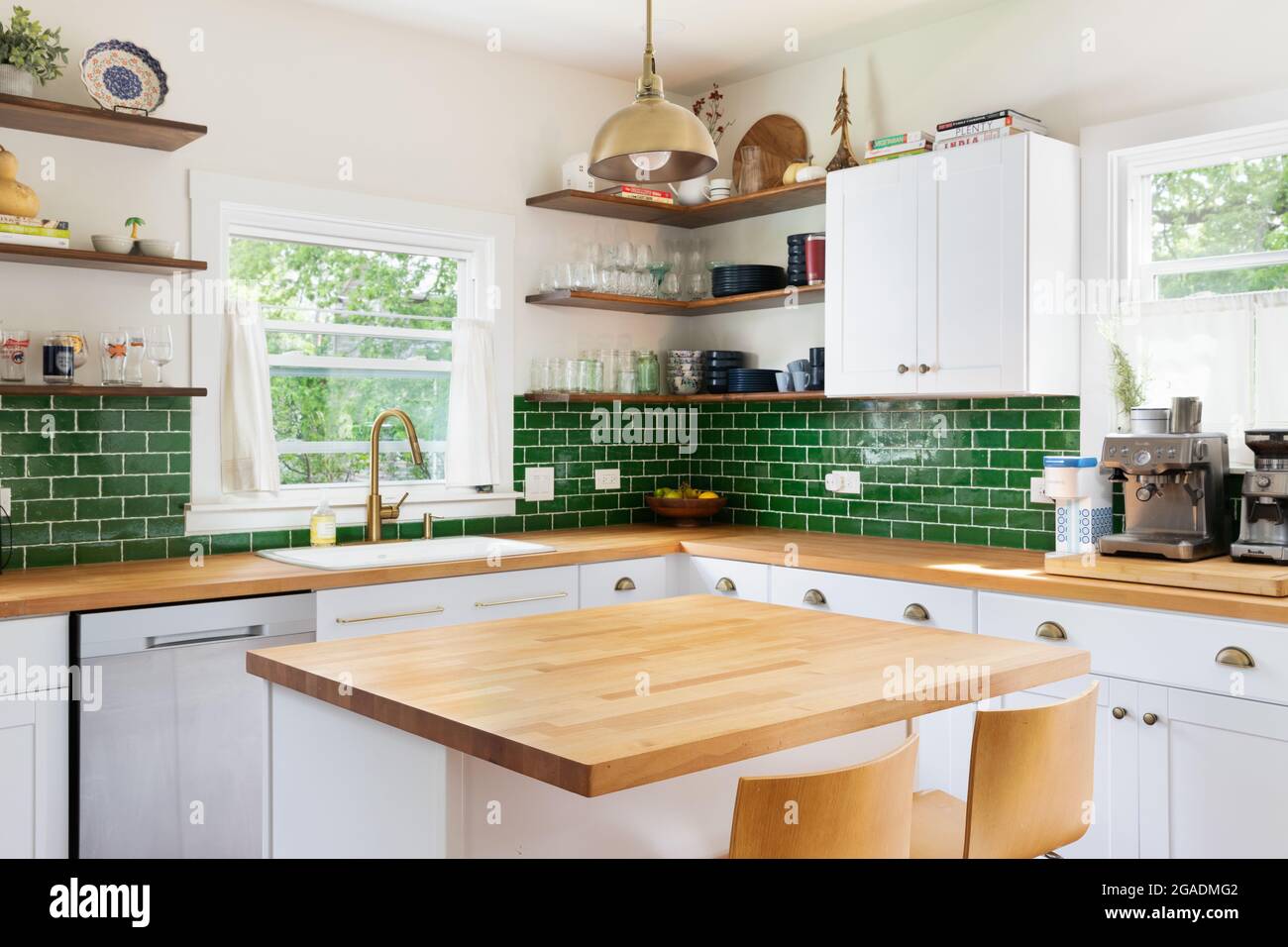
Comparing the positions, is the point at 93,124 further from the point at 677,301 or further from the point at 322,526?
the point at 677,301

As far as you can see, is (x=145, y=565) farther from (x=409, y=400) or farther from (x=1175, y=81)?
(x=1175, y=81)

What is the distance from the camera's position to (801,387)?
4555 millimetres

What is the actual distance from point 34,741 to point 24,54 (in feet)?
6.38

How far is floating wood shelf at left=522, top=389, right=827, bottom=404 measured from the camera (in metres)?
4.57

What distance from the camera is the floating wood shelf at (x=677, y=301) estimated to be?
455 cm

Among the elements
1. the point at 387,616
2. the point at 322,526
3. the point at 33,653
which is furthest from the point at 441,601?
the point at 33,653

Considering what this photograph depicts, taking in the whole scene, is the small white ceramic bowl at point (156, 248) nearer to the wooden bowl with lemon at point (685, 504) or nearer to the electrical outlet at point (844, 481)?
the wooden bowl with lemon at point (685, 504)

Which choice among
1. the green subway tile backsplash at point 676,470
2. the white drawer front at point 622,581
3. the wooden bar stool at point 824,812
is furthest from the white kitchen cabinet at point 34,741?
the wooden bar stool at point 824,812

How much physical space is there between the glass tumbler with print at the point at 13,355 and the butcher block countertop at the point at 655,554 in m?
0.58

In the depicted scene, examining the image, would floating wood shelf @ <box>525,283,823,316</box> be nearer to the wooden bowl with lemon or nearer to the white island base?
the wooden bowl with lemon

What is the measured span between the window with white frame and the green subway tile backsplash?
40 centimetres

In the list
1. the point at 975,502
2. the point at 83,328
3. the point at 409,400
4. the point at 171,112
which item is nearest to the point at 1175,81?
the point at 975,502

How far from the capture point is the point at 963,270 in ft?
12.4
